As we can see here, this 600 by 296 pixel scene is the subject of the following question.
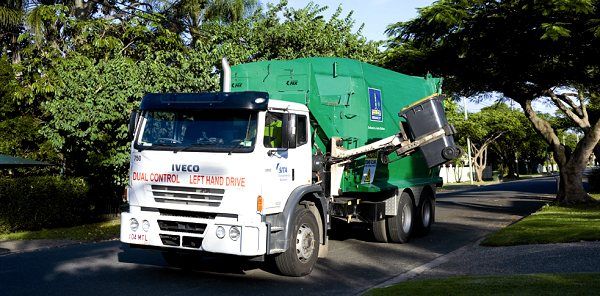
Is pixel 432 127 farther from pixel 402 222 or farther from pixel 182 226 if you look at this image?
pixel 182 226


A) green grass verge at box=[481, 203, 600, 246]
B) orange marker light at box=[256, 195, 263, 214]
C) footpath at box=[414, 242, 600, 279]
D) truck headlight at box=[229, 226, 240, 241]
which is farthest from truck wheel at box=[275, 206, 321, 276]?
green grass verge at box=[481, 203, 600, 246]

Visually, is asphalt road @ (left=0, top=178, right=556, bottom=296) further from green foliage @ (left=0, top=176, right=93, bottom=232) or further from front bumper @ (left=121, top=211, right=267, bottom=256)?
green foliage @ (left=0, top=176, right=93, bottom=232)

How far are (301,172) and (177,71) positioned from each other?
9850 millimetres

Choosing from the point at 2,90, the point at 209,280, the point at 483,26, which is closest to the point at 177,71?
the point at 2,90

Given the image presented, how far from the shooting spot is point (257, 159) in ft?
27.5

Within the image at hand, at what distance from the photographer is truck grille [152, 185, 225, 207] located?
8.36 metres

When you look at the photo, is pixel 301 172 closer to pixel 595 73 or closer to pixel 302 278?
pixel 302 278

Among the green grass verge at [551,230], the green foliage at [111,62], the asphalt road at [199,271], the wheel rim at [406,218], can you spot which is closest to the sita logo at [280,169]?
the asphalt road at [199,271]

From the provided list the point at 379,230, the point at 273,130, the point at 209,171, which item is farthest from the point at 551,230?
the point at 209,171

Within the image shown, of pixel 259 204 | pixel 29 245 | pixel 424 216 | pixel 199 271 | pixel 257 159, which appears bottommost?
pixel 29 245

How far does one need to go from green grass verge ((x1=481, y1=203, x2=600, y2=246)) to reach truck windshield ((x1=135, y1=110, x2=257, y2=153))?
6.57m

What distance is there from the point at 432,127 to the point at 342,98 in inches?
65.9

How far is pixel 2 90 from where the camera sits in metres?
22.1

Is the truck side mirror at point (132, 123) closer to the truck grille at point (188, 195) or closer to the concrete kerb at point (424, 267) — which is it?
the truck grille at point (188, 195)
